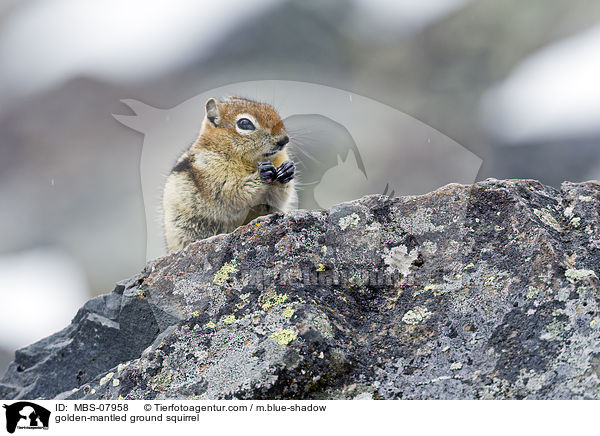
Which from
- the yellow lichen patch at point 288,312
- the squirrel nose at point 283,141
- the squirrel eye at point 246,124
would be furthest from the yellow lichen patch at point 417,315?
the squirrel eye at point 246,124

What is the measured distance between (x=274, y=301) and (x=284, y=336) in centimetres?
23

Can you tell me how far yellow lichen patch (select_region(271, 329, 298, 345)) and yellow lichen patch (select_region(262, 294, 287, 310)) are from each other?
0.17 metres

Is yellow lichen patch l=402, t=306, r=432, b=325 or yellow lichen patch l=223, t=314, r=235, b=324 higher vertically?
A: yellow lichen patch l=402, t=306, r=432, b=325

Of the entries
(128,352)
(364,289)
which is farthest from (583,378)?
(128,352)

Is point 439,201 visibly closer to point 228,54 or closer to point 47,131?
point 228,54

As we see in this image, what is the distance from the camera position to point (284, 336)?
2385 millimetres

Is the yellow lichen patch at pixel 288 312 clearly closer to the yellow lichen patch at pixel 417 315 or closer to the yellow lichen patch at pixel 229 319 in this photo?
the yellow lichen patch at pixel 229 319

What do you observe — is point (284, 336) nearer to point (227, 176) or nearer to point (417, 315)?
point (417, 315)

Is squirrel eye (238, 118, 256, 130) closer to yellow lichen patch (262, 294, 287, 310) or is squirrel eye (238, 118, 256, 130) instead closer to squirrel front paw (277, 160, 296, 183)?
squirrel front paw (277, 160, 296, 183)

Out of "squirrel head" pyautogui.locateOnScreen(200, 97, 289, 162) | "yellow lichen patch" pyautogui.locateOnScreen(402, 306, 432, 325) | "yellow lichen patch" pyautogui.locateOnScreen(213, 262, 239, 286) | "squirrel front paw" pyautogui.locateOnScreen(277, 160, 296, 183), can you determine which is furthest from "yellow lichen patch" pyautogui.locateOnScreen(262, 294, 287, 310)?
"squirrel head" pyautogui.locateOnScreen(200, 97, 289, 162)

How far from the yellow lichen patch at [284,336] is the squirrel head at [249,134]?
2.51 metres

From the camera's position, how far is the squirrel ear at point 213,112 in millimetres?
4898

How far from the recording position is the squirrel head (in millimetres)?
4727

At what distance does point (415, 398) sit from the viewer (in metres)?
2.12
